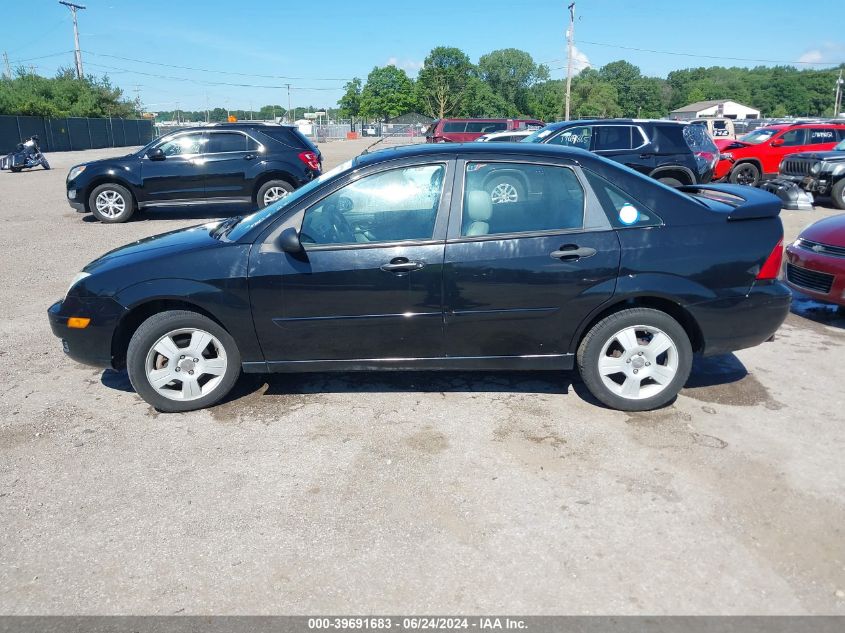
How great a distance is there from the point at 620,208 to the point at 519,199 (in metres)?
0.65

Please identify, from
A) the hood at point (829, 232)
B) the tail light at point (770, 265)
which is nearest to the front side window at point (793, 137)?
the hood at point (829, 232)

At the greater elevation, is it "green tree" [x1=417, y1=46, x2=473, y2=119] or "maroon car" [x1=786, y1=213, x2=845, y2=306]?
"green tree" [x1=417, y1=46, x2=473, y2=119]

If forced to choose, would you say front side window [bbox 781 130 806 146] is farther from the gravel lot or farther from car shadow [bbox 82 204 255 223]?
the gravel lot

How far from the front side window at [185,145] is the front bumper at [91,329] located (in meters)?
8.56

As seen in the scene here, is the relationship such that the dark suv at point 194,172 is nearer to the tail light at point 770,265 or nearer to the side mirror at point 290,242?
the side mirror at point 290,242

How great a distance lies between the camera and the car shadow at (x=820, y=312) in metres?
6.32

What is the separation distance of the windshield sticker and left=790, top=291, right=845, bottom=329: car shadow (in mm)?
3255

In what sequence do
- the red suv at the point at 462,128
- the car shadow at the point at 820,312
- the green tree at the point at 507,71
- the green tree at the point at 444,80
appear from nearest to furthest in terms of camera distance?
the car shadow at the point at 820,312 → the red suv at the point at 462,128 → the green tree at the point at 444,80 → the green tree at the point at 507,71

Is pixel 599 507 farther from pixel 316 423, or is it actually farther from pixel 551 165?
pixel 551 165

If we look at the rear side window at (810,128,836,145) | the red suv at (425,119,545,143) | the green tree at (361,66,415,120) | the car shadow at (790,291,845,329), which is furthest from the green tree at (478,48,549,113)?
the car shadow at (790,291,845,329)

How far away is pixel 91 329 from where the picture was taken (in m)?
4.20

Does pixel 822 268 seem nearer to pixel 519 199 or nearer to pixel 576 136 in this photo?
pixel 519 199

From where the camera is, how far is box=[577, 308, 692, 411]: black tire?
13.4ft

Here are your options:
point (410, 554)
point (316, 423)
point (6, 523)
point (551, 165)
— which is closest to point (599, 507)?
point (410, 554)
